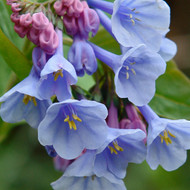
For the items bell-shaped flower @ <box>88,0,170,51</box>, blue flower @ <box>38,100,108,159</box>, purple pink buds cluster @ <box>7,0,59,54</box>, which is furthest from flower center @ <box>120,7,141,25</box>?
blue flower @ <box>38,100,108,159</box>

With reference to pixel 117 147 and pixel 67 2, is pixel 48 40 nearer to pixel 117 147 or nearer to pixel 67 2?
pixel 67 2

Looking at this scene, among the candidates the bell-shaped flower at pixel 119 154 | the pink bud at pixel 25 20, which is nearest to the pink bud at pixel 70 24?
the pink bud at pixel 25 20

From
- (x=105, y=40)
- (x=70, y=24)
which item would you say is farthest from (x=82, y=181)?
(x=105, y=40)

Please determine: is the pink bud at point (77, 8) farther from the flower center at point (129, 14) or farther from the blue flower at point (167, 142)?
the blue flower at point (167, 142)

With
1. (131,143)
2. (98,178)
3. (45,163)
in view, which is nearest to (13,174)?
(45,163)

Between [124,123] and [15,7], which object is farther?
[124,123]

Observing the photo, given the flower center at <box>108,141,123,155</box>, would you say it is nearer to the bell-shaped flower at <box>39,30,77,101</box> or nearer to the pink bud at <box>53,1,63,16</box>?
the bell-shaped flower at <box>39,30,77,101</box>
